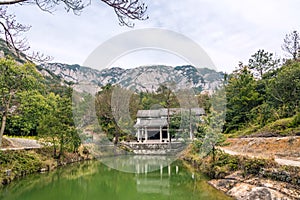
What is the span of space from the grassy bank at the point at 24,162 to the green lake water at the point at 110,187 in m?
0.33

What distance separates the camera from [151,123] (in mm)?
21234

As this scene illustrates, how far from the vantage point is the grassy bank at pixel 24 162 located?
331 inches

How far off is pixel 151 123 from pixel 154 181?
12.4 metres

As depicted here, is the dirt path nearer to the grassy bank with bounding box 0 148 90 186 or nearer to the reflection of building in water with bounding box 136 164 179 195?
the reflection of building in water with bounding box 136 164 179 195

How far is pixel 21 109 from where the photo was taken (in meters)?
9.91

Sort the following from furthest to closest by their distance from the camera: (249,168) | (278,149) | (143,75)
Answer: (143,75) < (278,149) < (249,168)

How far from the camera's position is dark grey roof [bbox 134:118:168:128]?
2056 cm

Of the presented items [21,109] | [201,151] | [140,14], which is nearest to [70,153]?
[21,109]

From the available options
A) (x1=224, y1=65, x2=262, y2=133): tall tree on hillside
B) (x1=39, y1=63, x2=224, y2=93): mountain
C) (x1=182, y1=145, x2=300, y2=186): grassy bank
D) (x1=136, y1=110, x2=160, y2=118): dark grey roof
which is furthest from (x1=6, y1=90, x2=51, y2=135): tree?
(x1=224, y1=65, x2=262, y2=133): tall tree on hillside

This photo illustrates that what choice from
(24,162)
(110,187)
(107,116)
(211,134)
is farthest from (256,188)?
(107,116)

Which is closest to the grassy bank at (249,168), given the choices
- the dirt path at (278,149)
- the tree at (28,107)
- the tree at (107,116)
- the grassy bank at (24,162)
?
the dirt path at (278,149)

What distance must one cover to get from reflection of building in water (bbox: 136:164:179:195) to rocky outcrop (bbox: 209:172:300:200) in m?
1.65

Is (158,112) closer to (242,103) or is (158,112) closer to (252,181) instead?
(242,103)

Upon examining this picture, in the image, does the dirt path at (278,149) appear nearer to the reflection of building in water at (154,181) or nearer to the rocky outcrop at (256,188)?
the rocky outcrop at (256,188)
